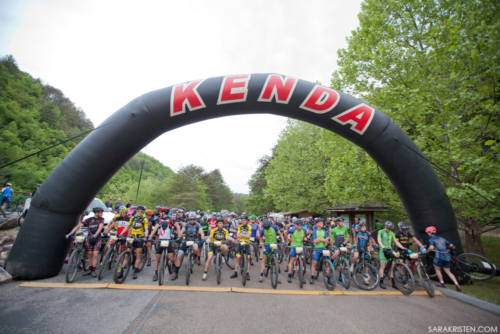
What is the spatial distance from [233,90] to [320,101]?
8.06 ft

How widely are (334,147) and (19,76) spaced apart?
103 meters

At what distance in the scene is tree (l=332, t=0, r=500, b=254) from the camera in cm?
651

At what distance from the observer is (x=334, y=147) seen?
14297mm

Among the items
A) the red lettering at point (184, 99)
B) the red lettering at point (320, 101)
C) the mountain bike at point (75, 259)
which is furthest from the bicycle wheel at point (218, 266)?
the red lettering at point (320, 101)

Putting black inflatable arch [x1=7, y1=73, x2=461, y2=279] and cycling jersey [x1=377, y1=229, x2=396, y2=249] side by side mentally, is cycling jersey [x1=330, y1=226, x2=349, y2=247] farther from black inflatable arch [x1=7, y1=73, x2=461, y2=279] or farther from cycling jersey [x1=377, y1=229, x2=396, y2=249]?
black inflatable arch [x1=7, y1=73, x2=461, y2=279]

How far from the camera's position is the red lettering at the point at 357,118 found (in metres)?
6.47

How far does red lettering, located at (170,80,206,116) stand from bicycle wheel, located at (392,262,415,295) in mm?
7200

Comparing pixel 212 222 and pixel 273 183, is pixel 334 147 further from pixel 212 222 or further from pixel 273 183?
pixel 273 183

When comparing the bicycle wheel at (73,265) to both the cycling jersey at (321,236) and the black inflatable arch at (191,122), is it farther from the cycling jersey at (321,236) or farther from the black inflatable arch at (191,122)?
the cycling jersey at (321,236)

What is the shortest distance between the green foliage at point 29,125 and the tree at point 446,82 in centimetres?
5289

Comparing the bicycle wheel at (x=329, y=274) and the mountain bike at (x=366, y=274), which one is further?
the mountain bike at (x=366, y=274)

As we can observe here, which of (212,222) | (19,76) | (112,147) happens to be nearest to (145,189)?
(212,222)

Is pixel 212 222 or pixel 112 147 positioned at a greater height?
pixel 112 147

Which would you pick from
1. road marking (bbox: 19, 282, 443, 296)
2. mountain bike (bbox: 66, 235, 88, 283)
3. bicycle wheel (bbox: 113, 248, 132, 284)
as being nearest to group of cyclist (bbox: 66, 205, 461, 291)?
mountain bike (bbox: 66, 235, 88, 283)
